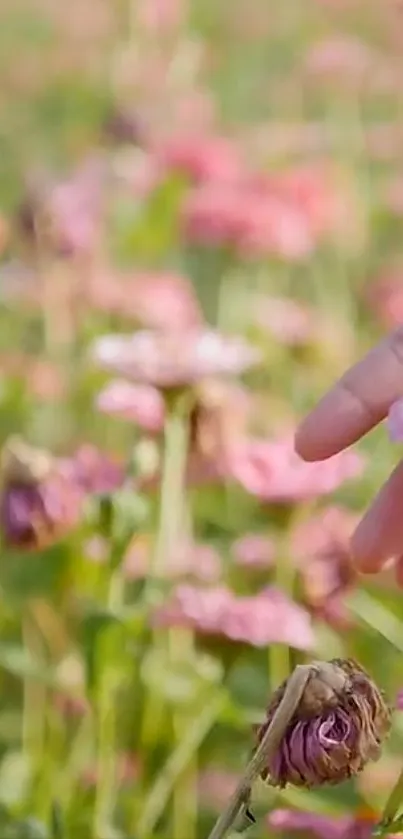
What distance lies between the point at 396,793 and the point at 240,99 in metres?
1.66

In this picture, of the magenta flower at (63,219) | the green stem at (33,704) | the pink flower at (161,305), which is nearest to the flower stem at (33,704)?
the green stem at (33,704)

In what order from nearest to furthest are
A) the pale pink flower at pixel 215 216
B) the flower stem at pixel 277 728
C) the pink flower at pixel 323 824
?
1. the flower stem at pixel 277 728
2. the pink flower at pixel 323 824
3. the pale pink flower at pixel 215 216

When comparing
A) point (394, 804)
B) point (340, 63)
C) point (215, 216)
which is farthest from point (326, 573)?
point (340, 63)

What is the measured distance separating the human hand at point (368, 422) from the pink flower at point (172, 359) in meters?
0.23

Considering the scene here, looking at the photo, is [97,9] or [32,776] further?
[97,9]

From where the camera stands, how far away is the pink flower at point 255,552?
0.69 m

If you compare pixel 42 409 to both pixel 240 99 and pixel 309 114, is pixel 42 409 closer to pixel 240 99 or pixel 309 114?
pixel 309 114

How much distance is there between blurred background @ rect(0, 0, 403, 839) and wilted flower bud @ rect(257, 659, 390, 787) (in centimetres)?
4

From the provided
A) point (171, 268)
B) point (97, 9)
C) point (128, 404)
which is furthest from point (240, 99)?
point (128, 404)

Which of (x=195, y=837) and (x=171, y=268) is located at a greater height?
(x=195, y=837)

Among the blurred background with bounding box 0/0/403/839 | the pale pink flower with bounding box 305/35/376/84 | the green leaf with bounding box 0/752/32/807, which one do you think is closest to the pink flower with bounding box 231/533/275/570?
the blurred background with bounding box 0/0/403/839

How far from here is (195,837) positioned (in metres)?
0.62

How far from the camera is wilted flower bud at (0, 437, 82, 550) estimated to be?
628 mm

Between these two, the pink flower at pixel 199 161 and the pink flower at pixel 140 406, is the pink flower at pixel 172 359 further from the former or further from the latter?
Result: the pink flower at pixel 199 161
